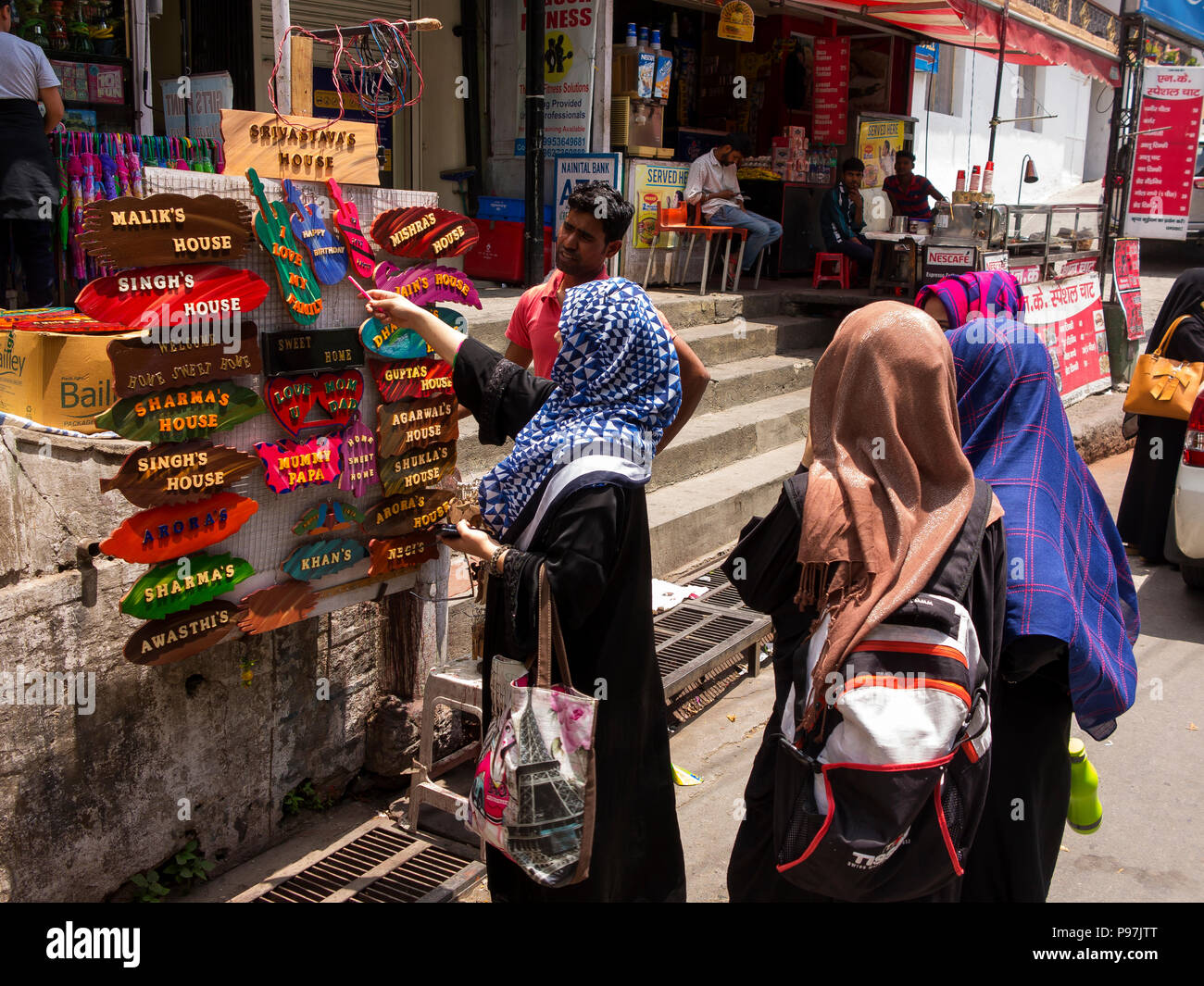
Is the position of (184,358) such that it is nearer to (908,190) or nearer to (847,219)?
(847,219)

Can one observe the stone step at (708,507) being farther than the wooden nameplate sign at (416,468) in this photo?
Yes

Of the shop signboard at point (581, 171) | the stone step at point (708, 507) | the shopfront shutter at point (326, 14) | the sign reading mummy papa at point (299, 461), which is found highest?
the shopfront shutter at point (326, 14)

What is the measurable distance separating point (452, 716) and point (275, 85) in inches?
89.3

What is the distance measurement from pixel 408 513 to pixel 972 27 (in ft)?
25.0

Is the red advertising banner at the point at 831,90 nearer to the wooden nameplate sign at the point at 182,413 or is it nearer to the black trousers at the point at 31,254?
the black trousers at the point at 31,254

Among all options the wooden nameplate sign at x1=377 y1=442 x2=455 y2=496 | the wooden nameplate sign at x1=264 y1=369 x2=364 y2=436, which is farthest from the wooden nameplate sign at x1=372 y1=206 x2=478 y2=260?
the wooden nameplate sign at x1=377 y1=442 x2=455 y2=496

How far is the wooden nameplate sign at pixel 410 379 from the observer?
338cm

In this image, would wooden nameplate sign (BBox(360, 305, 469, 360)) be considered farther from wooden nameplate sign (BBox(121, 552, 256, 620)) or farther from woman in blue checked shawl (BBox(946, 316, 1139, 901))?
woman in blue checked shawl (BBox(946, 316, 1139, 901))

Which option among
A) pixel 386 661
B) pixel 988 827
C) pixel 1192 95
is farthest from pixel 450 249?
pixel 1192 95

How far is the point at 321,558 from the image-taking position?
3316mm

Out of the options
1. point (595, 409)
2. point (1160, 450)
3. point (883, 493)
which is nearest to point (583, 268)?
point (595, 409)

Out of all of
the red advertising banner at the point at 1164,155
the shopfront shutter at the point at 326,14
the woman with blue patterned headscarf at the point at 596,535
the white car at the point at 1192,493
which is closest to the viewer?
the woman with blue patterned headscarf at the point at 596,535

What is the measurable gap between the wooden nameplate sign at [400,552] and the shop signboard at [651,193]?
594 cm

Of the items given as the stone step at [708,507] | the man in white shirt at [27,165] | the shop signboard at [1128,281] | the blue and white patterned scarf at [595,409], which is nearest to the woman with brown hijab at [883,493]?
the blue and white patterned scarf at [595,409]
